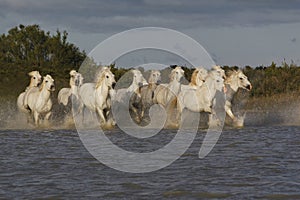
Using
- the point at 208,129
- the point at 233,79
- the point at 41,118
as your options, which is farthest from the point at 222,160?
the point at 41,118

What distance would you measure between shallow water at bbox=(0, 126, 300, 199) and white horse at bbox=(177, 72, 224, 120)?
396 centimetres

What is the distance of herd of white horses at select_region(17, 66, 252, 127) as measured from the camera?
1872 centimetres

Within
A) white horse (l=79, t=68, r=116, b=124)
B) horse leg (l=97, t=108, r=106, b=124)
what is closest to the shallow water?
horse leg (l=97, t=108, r=106, b=124)

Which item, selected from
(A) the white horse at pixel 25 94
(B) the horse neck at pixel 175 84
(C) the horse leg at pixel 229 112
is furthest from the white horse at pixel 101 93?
(C) the horse leg at pixel 229 112

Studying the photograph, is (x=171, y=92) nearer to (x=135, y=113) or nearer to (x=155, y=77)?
(x=135, y=113)

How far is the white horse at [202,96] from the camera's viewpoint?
1834 cm

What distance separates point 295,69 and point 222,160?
25158 mm

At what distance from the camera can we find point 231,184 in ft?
29.2

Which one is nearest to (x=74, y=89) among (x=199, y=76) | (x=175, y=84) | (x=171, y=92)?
(x=171, y=92)

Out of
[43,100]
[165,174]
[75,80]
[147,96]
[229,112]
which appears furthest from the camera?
[75,80]

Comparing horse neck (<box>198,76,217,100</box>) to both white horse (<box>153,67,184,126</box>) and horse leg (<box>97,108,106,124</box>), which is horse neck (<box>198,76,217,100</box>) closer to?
white horse (<box>153,67,184,126</box>)

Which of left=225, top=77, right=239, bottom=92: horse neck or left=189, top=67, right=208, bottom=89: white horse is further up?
left=189, top=67, right=208, bottom=89: white horse

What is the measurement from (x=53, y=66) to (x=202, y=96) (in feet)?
88.3

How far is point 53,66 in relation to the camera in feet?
146
